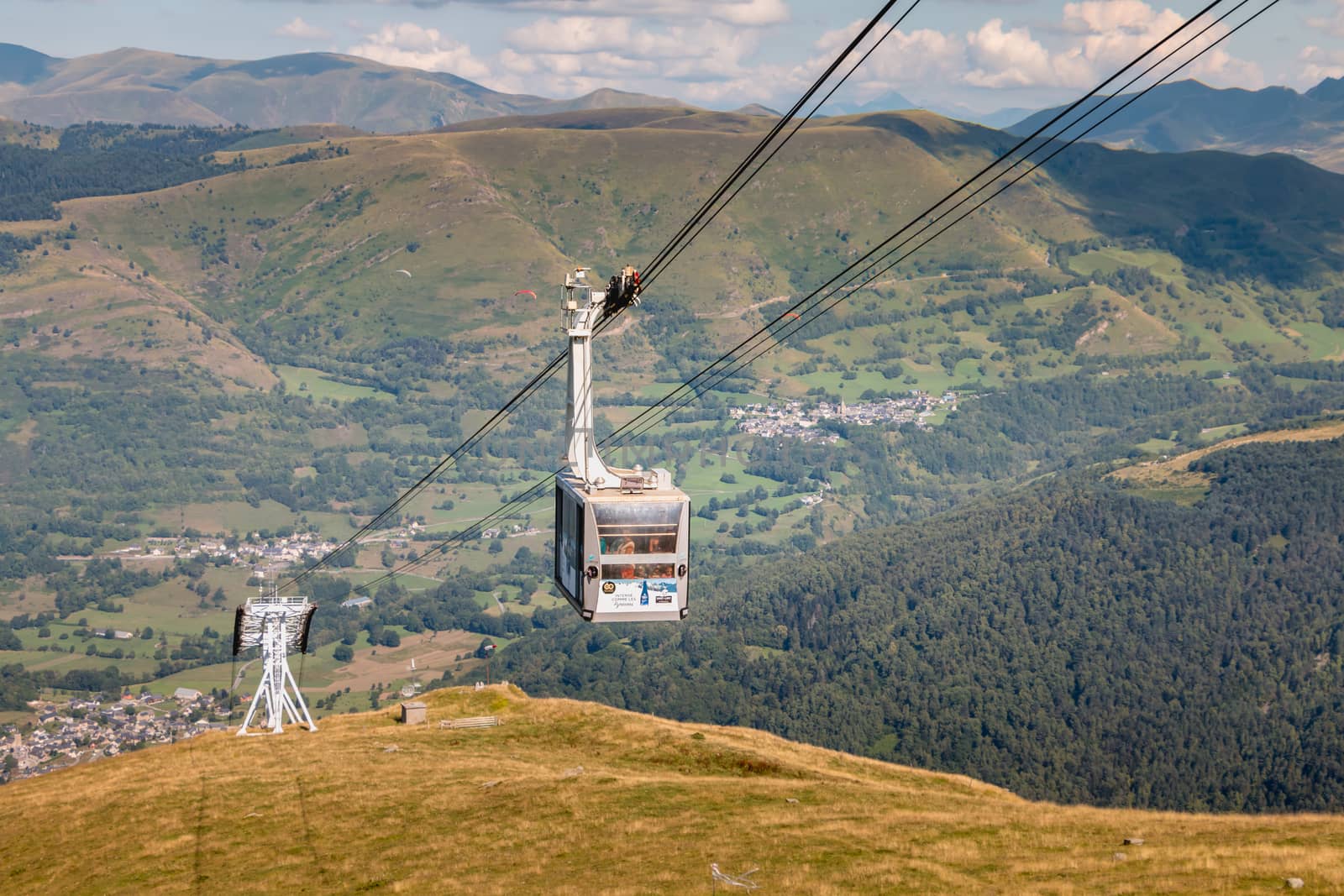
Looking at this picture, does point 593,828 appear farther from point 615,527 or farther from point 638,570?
point 615,527

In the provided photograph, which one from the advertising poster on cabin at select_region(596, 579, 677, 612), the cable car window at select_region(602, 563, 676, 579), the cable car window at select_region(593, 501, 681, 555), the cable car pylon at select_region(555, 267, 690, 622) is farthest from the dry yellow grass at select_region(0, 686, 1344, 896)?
the cable car window at select_region(593, 501, 681, 555)

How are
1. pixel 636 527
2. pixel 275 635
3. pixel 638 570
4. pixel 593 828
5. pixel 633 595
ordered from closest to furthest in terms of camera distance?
pixel 593 828 → pixel 636 527 → pixel 638 570 → pixel 633 595 → pixel 275 635

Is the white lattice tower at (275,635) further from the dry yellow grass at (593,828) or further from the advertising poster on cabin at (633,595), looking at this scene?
the advertising poster on cabin at (633,595)

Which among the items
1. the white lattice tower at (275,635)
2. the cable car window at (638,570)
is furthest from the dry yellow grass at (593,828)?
the white lattice tower at (275,635)

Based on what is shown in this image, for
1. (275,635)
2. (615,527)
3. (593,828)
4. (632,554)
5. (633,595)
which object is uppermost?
(615,527)

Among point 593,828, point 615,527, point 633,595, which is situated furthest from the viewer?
point 633,595

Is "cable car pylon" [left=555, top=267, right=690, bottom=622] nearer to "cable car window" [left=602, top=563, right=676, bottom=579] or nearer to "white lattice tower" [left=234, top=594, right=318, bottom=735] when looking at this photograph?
"cable car window" [left=602, top=563, right=676, bottom=579]

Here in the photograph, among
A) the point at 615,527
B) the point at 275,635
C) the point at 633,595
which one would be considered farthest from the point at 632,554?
the point at 275,635

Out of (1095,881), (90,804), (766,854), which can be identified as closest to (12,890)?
(90,804)
